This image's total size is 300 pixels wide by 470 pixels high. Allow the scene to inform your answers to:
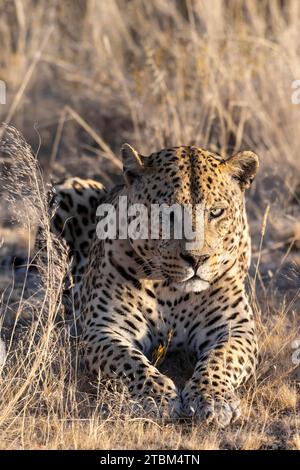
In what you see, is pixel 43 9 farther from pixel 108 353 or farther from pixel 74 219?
pixel 108 353

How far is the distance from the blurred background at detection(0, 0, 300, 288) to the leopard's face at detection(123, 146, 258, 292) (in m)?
1.63

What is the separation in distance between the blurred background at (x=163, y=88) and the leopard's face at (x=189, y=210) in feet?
5.36

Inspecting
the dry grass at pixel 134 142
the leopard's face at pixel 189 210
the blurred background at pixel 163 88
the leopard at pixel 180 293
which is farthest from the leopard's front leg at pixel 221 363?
the blurred background at pixel 163 88

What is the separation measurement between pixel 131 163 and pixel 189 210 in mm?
653

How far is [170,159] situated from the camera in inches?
277

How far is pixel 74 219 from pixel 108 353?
235cm

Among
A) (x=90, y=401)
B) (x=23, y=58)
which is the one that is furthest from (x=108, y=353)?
(x=23, y=58)

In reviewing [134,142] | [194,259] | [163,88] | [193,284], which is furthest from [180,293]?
[134,142]

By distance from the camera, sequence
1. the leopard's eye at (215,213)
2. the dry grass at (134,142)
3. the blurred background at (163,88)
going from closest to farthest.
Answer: the dry grass at (134,142), the leopard's eye at (215,213), the blurred background at (163,88)

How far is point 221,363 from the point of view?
6727 millimetres

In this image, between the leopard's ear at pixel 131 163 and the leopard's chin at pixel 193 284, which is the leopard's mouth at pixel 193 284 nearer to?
the leopard's chin at pixel 193 284

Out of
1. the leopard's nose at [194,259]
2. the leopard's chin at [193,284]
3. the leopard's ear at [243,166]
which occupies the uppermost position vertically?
the leopard's ear at [243,166]

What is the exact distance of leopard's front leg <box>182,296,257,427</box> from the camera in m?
6.33

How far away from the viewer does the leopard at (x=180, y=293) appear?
6.60 m
